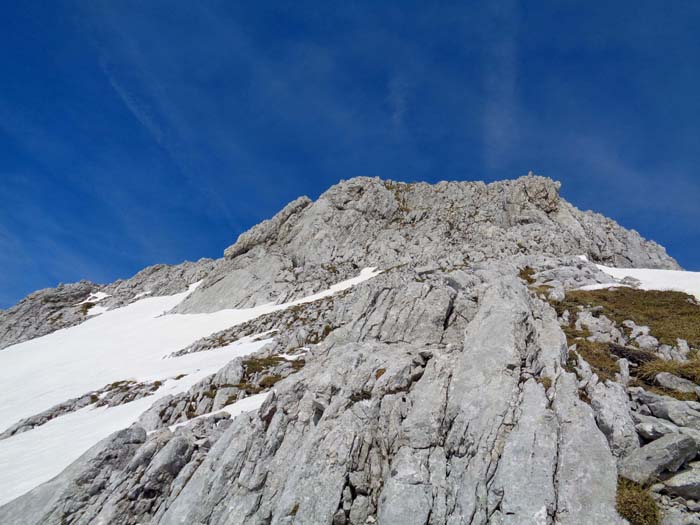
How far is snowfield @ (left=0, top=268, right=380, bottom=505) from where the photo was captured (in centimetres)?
2431

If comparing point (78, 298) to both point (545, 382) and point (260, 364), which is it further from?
point (545, 382)

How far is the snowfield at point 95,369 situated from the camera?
24.3 meters

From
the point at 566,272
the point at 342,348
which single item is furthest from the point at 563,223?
the point at 342,348

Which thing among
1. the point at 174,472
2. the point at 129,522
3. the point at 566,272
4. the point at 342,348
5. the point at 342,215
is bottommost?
the point at 129,522

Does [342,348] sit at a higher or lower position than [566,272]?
lower

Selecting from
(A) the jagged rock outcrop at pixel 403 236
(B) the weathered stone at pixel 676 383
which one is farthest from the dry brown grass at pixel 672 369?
(A) the jagged rock outcrop at pixel 403 236

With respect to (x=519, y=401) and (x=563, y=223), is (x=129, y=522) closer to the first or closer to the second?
(x=519, y=401)

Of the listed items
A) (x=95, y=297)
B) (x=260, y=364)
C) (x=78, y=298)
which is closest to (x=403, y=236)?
(x=260, y=364)

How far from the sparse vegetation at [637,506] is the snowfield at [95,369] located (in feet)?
61.6

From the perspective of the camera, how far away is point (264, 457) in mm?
15898

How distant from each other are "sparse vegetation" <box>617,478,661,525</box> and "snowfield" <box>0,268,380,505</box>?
739 inches

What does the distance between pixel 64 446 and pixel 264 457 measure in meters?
18.5

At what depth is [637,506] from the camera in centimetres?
998

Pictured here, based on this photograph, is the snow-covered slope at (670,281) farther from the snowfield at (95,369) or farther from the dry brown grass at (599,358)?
the snowfield at (95,369)
